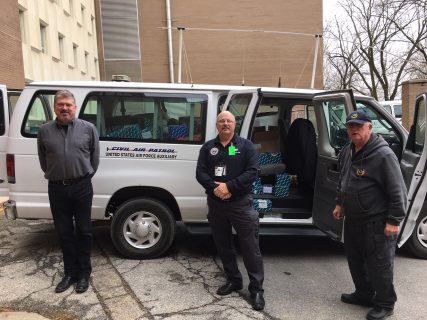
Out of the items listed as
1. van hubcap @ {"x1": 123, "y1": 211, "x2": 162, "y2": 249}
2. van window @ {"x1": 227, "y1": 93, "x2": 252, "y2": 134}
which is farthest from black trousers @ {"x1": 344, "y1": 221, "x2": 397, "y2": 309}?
van hubcap @ {"x1": 123, "y1": 211, "x2": 162, "y2": 249}

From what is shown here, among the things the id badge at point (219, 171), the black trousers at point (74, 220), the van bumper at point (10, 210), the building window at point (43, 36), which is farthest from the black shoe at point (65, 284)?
the building window at point (43, 36)

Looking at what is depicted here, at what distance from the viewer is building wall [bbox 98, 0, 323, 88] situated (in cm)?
2883

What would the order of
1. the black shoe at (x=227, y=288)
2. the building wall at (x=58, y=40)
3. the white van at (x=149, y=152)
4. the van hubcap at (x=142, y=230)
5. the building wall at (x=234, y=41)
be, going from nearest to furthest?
the black shoe at (x=227, y=288) → the white van at (x=149, y=152) → the van hubcap at (x=142, y=230) → the building wall at (x=58, y=40) → the building wall at (x=234, y=41)

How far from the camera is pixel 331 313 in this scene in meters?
→ 3.74

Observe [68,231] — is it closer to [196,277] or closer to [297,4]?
[196,277]

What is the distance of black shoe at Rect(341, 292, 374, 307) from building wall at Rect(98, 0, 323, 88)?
84.4ft

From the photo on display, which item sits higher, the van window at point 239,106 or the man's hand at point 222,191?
the van window at point 239,106

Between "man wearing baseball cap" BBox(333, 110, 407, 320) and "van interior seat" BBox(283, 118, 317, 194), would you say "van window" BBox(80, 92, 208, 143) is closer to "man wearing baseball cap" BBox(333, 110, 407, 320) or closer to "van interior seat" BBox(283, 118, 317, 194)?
"van interior seat" BBox(283, 118, 317, 194)

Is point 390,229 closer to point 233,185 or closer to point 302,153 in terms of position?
point 233,185

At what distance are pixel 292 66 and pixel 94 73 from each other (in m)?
13.0

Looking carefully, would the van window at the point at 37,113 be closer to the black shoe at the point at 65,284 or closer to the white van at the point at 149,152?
the white van at the point at 149,152

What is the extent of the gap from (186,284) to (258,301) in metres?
0.88

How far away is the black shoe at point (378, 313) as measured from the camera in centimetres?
355

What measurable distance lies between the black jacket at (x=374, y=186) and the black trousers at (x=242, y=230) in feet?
2.66
